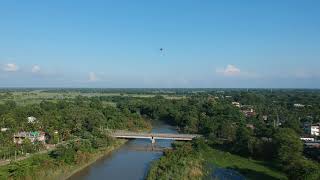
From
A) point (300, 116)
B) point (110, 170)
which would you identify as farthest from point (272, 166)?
point (300, 116)

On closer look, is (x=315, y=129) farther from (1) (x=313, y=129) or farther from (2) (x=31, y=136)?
(2) (x=31, y=136)

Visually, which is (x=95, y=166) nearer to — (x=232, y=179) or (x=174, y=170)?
(x=174, y=170)

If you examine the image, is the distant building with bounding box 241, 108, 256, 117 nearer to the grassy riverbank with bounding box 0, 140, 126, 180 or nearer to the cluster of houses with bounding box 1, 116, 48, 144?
the cluster of houses with bounding box 1, 116, 48, 144

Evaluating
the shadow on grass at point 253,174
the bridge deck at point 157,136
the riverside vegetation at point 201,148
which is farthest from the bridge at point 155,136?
the shadow on grass at point 253,174

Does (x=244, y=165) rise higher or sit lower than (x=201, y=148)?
lower

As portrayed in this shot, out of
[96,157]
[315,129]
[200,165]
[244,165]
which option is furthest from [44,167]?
[315,129]

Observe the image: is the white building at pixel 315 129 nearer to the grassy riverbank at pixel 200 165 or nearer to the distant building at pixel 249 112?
the distant building at pixel 249 112
